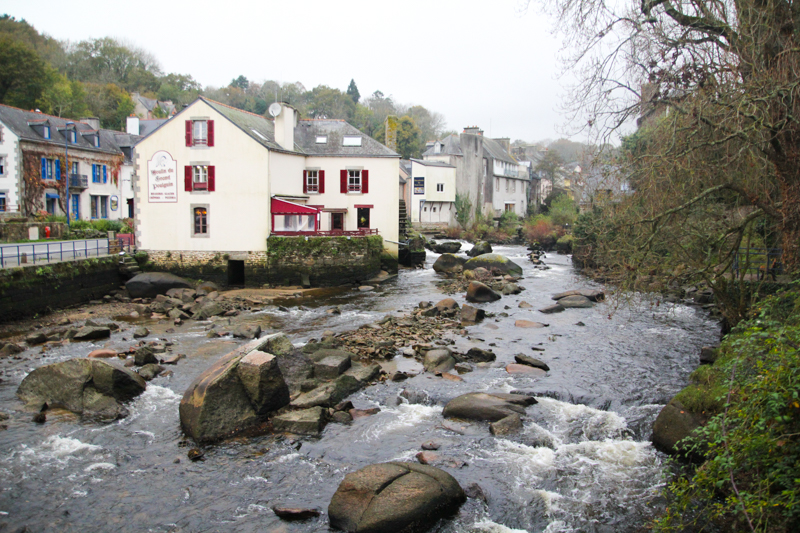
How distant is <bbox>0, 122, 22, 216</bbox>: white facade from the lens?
110 ft

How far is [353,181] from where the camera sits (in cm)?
2955

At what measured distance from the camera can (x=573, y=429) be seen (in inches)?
397

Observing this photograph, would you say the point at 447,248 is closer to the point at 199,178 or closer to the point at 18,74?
the point at 199,178

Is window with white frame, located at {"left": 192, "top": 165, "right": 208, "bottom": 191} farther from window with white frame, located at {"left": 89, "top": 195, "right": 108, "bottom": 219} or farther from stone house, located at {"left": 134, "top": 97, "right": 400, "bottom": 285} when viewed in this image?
window with white frame, located at {"left": 89, "top": 195, "right": 108, "bottom": 219}

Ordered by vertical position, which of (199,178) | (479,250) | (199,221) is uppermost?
(199,178)

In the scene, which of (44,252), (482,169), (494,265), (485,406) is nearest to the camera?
(485,406)

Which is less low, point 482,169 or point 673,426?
point 482,169

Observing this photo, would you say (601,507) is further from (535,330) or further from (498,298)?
(498,298)

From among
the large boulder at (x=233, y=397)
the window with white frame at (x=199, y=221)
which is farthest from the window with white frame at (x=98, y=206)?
the large boulder at (x=233, y=397)

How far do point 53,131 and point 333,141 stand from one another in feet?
67.2

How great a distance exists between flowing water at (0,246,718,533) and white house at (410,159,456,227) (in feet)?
112

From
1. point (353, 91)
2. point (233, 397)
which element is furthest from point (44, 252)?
point (353, 91)

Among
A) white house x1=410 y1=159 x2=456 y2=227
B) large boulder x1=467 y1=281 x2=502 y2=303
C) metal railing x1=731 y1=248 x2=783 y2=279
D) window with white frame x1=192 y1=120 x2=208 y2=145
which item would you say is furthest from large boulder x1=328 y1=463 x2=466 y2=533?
white house x1=410 y1=159 x2=456 y2=227

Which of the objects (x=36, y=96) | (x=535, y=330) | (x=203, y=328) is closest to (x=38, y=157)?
(x=36, y=96)
